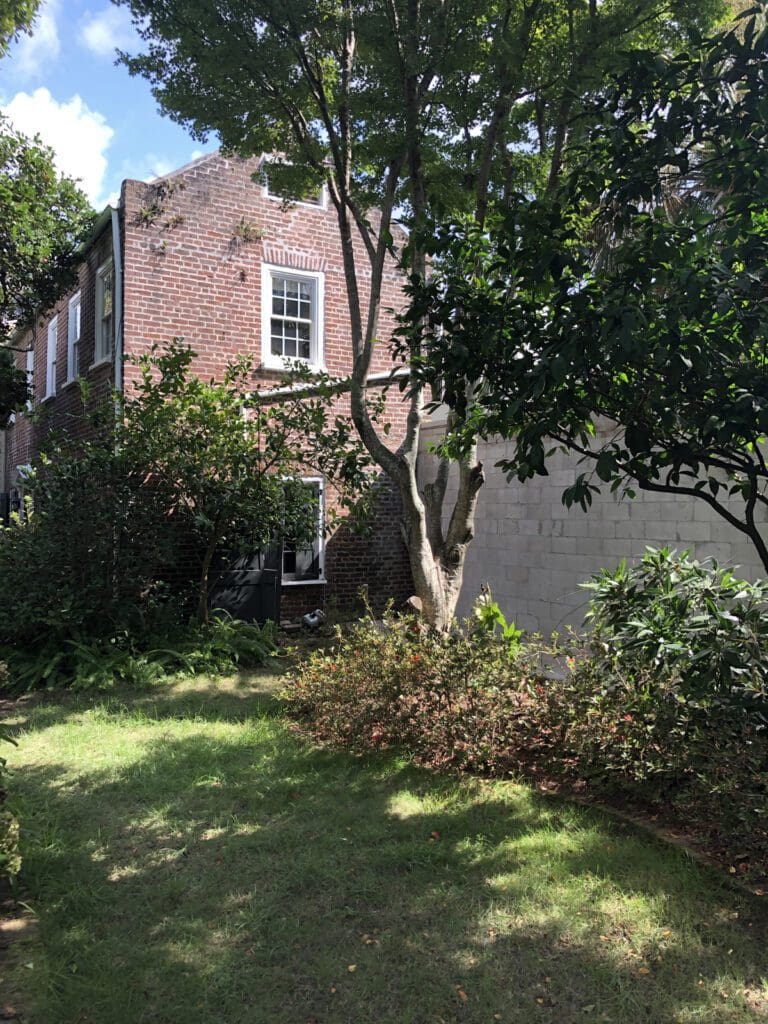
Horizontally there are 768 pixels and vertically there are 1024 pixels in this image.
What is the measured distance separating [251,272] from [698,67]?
895cm

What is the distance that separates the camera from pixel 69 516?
8.62 meters

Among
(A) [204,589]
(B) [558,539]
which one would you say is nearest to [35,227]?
(A) [204,589]

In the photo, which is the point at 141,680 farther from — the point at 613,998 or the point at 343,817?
the point at 613,998

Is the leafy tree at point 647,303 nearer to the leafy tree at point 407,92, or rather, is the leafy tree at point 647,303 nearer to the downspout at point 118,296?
the leafy tree at point 407,92

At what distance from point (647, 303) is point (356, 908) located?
10.0 feet

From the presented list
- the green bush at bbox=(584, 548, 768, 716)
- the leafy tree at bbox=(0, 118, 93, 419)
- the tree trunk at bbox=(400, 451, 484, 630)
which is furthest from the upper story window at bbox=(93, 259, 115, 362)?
the green bush at bbox=(584, 548, 768, 716)

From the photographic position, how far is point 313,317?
39.3 ft

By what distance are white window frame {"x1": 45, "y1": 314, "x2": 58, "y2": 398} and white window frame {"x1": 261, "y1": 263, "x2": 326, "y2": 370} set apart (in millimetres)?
5741

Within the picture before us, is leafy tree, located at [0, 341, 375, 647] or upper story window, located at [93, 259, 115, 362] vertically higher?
upper story window, located at [93, 259, 115, 362]

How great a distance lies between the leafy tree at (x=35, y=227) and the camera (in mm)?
11516

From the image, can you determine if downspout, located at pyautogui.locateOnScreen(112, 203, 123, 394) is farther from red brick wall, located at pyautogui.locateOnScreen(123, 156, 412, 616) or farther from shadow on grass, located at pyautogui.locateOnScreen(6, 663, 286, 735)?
shadow on grass, located at pyautogui.locateOnScreen(6, 663, 286, 735)

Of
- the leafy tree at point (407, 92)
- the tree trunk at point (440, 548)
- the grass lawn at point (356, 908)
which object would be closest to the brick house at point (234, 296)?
the leafy tree at point (407, 92)

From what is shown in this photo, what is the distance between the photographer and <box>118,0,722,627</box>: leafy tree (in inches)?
245

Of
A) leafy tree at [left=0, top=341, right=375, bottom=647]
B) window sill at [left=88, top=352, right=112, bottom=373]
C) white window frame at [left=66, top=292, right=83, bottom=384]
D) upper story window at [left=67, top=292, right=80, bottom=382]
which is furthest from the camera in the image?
upper story window at [left=67, top=292, right=80, bottom=382]
